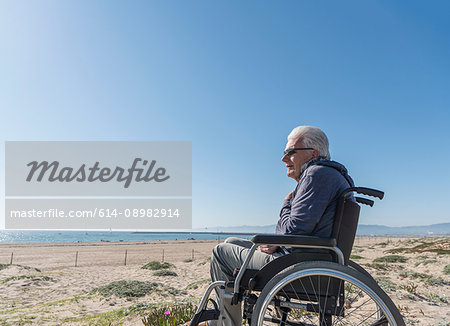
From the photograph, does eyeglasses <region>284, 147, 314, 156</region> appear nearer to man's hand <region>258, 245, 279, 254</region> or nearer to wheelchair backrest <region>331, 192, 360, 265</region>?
wheelchair backrest <region>331, 192, 360, 265</region>

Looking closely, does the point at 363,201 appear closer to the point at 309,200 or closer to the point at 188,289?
the point at 309,200

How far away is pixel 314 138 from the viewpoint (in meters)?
2.13

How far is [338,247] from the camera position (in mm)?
1775

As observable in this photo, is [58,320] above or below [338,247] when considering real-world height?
below

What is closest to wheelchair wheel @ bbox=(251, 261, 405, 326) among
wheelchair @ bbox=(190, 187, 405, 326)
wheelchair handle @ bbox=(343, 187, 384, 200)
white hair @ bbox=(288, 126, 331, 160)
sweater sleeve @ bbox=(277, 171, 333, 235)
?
wheelchair @ bbox=(190, 187, 405, 326)

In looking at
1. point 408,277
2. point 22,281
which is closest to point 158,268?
point 22,281

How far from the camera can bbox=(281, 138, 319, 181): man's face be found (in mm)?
2129

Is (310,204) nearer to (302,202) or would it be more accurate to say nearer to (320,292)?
(302,202)

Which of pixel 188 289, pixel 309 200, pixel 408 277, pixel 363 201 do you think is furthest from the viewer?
pixel 188 289

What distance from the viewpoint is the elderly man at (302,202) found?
5.76 feet

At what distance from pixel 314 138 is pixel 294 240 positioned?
2.70 ft

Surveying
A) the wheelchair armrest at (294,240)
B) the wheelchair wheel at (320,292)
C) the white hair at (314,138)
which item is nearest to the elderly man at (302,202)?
the white hair at (314,138)

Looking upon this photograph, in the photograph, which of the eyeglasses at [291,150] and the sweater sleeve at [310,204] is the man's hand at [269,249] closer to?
the sweater sleeve at [310,204]

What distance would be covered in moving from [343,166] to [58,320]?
5027 mm
